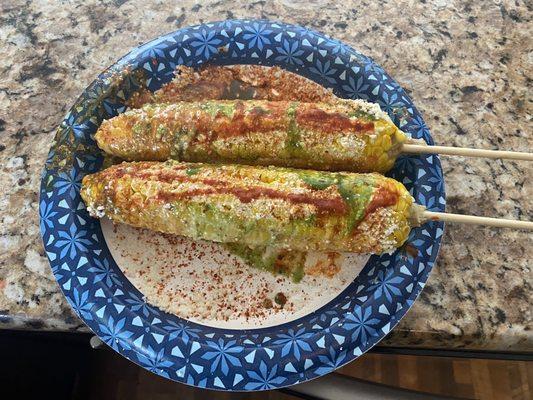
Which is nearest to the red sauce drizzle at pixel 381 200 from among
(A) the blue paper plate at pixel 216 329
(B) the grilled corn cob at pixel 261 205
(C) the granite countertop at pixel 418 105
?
(B) the grilled corn cob at pixel 261 205

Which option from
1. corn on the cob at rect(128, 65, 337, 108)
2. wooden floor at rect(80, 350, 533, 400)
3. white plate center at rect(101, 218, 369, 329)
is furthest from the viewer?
wooden floor at rect(80, 350, 533, 400)

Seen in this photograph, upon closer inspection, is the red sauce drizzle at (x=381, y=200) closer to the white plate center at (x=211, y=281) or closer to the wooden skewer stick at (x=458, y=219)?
the wooden skewer stick at (x=458, y=219)

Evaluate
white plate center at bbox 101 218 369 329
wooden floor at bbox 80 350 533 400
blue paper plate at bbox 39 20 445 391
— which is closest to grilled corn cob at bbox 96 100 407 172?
blue paper plate at bbox 39 20 445 391

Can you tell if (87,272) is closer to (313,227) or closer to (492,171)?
(313,227)

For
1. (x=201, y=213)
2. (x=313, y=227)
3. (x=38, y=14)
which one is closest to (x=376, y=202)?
(x=313, y=227)

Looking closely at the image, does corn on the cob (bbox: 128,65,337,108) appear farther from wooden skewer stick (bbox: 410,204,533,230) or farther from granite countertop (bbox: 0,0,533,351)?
wooden skewer stick (bbox: 410,204,533,230)

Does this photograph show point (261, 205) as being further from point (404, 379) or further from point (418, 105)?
point (404, 379)

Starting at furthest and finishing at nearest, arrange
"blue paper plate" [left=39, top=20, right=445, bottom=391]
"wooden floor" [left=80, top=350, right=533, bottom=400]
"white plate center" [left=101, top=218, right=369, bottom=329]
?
1. "wooden floor" [left=80, top=350, right=533, bottom=400]
2. "white plate center" [left=101, top=218, right=369, bottom=329]
3. "blue paper plate" [left=39, top=20, right=445, bottom=391]

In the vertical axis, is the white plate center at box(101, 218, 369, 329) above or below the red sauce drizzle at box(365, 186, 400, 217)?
below
